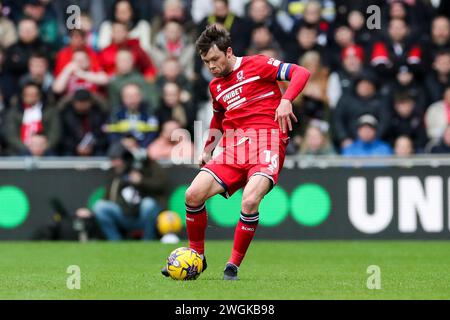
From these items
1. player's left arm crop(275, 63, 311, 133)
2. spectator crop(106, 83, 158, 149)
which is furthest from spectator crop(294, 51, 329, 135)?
player's left arm crop(275, 63, 311, 133)

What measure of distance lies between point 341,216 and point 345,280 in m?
6.75

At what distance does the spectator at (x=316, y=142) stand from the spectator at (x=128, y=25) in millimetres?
3445

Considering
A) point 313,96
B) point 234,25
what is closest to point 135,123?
point 234,25

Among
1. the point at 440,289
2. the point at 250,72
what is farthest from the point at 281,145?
the point at 440,289

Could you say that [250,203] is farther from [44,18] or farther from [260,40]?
[44,18]

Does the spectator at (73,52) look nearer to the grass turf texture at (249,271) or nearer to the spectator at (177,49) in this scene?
the spectator at (177,49)

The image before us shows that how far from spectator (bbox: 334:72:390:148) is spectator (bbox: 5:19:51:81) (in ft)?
16.9

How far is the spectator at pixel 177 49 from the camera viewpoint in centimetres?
1862

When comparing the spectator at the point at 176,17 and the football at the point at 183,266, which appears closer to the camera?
the football at the point at 183,266

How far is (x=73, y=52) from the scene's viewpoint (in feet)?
60.5

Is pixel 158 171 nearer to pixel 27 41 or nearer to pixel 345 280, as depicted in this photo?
pixel 27 41

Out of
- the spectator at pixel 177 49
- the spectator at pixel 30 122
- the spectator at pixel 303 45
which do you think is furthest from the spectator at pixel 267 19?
the spectator at pixel 30 122

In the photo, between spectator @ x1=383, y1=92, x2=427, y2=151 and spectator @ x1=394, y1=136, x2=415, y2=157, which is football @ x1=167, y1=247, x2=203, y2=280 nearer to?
spectator @ x1=394, y1=136, x2=415, y2=157

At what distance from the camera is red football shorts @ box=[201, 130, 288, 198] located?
1018cm
